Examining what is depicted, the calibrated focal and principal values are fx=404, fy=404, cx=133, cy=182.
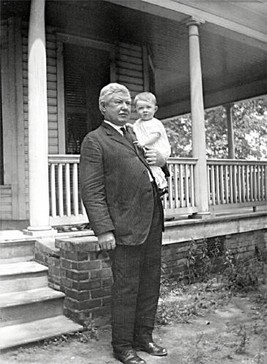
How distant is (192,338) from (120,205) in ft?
4.50

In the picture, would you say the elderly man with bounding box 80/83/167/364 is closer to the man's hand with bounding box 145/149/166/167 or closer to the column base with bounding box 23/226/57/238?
the man's hand with bounding box 145/149/166/167

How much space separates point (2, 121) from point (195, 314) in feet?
13.5

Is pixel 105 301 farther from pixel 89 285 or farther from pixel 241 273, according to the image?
pixel 241 273

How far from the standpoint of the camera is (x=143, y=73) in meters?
7.73

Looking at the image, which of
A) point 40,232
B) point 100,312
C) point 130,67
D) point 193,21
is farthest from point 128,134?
point 130,67

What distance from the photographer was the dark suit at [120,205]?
2602mm

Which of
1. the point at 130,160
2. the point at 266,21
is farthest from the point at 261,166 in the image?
the point at 130,160

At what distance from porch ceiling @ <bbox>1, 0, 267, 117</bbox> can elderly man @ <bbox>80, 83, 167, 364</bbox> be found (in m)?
3.21

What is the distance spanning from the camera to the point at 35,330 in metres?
3.22

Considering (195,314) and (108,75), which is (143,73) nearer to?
(108,75)

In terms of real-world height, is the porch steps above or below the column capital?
below

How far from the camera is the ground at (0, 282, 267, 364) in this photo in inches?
111

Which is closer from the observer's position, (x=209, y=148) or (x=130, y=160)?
(x=130, y=160)

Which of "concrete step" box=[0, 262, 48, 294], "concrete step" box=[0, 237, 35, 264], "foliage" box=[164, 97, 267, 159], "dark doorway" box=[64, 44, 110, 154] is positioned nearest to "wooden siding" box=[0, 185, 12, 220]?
"dark doorway" box=[64, 44, 110, 154]
